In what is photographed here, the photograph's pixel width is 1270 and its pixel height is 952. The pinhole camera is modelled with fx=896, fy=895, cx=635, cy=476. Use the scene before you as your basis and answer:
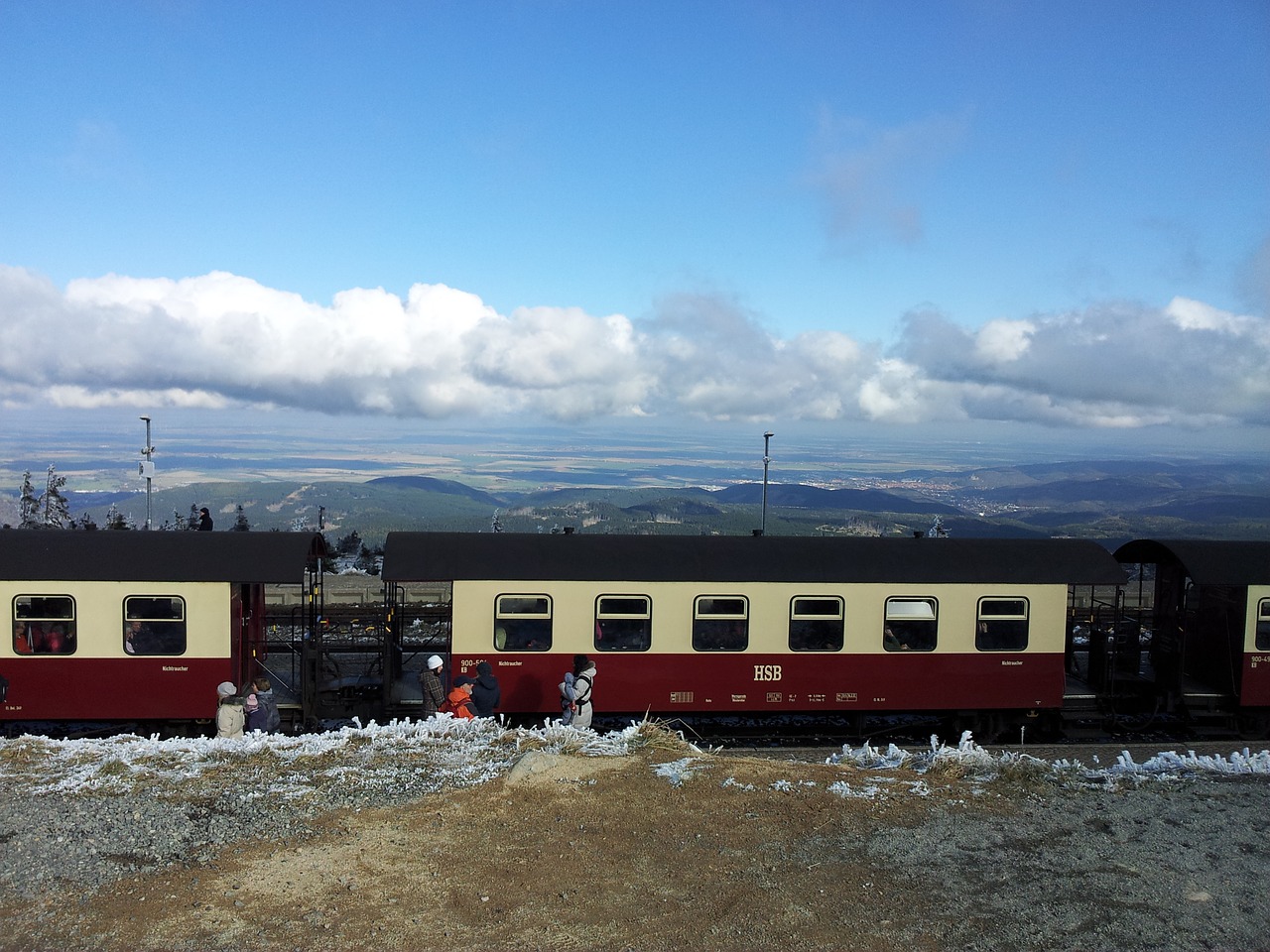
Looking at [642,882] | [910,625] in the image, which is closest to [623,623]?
[910,625]

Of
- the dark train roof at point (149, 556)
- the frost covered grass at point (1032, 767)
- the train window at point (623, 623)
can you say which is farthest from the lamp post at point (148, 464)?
the frost covered grass at point (1032, 767)

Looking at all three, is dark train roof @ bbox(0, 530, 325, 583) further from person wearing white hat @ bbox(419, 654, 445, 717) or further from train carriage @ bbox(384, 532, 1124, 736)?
person wearing white hat @ bbox(419, 654, 445, 717)

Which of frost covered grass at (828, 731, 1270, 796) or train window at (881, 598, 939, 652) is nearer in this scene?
frost covered grass at (828, 731, 1270, 796)

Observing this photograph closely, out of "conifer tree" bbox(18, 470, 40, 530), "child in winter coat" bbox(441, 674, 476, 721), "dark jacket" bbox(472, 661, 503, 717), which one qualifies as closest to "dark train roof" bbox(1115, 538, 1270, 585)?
"dark jacket" bbox(472, 661, 503, 717)

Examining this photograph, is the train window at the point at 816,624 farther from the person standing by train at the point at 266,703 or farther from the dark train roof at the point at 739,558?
the person standing by train at the point at 266,703

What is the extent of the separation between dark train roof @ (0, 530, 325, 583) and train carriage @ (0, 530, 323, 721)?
0.02m

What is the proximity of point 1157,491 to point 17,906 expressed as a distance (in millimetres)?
150544

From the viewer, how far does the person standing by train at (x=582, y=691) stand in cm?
1416

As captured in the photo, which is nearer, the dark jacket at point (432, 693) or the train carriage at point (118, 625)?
the dark jacket at point (432, 693)

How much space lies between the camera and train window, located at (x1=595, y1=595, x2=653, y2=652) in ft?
51.6

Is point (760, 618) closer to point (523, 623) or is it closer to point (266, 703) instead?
point (523, 623)

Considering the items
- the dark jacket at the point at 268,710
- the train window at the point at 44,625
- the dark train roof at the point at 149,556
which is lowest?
the dark jacket at the point at 268,710

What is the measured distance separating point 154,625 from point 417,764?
614 centimetres

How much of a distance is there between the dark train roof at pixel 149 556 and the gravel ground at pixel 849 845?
14.4 ft
